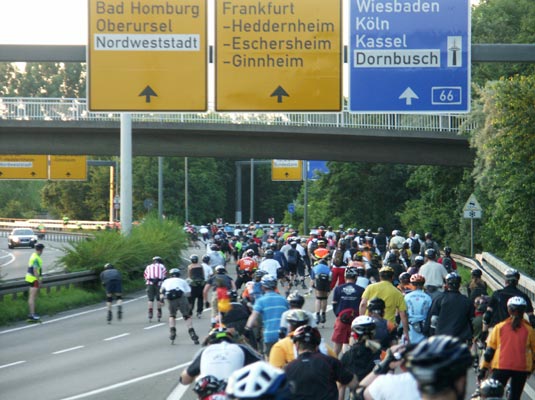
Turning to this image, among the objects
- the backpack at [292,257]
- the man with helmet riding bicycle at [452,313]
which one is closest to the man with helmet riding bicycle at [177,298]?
the man with helmet riding bicycle at [452,313]

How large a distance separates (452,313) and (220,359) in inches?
246

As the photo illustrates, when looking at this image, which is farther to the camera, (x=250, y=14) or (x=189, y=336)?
(x=189, y=336)

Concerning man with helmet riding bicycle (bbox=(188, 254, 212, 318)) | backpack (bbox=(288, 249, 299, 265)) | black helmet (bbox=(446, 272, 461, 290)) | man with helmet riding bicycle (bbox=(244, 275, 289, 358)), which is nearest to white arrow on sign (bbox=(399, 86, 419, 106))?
black helmet (bbox=(446, 272, 461, 290))

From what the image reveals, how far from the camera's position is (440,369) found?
4215mm

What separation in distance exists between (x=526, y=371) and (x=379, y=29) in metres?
8.25

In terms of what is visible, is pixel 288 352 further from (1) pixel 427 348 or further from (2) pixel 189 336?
(2) pixel 189 336

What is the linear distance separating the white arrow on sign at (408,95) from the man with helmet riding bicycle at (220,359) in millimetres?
10850

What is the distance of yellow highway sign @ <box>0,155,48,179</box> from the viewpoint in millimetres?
75875

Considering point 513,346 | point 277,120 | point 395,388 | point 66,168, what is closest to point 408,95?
point 513,346

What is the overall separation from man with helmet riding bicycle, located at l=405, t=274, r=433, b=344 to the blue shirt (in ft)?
6.95

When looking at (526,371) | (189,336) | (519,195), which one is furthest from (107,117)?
(526,371)

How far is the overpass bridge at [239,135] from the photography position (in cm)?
4516

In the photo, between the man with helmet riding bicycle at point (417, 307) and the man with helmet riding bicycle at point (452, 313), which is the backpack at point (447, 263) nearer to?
the man with helmet riding bicycle at point (417, 307)

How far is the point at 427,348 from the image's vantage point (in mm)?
4352
